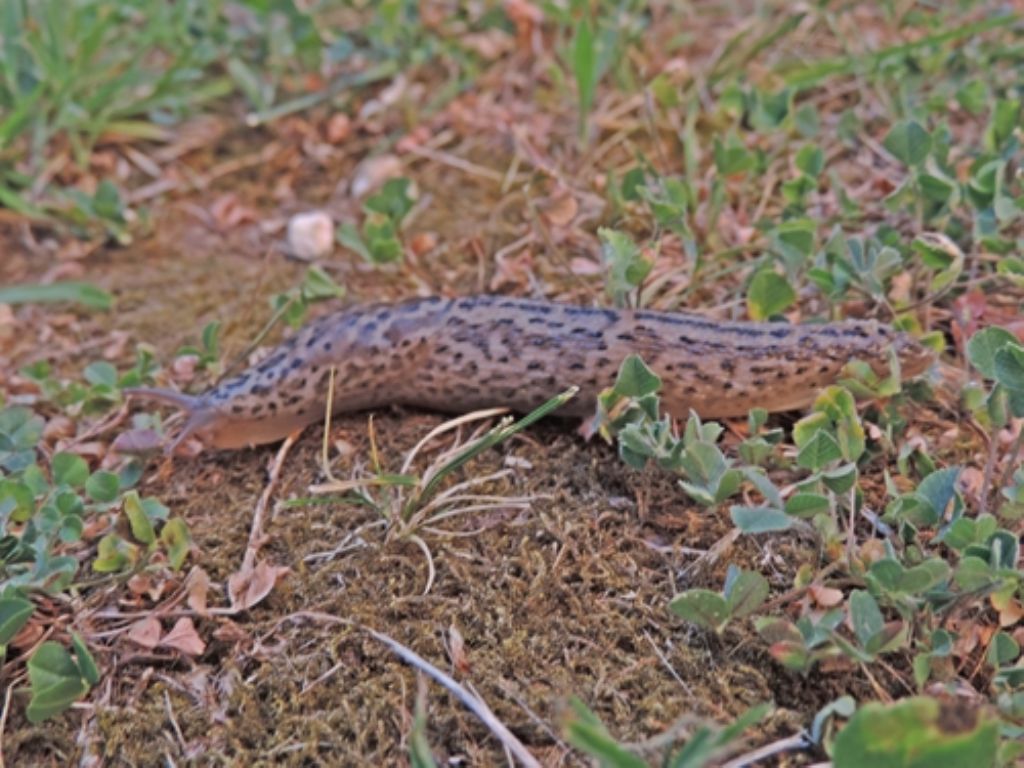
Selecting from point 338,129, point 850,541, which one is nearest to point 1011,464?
point 850,541

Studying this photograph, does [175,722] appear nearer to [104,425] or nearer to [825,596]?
[104,425]

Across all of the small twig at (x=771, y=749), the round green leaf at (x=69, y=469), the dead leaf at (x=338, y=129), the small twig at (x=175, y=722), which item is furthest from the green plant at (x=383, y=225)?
the small twig at (x=771, y=749)

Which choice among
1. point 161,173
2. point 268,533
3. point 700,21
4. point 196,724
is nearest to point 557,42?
point 700,21

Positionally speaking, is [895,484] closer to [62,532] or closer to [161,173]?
[62,532]

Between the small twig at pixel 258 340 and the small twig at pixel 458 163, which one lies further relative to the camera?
the small twig at pixel 458 163

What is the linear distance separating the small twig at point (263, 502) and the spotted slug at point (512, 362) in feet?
0.30

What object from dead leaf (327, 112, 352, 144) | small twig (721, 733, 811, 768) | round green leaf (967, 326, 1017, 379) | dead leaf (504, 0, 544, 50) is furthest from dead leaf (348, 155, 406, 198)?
small twig (721, 733, 811, 768)

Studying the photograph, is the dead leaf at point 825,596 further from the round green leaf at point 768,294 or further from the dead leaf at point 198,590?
the dead leaf at point 198,590

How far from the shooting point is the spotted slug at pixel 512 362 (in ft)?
12.7

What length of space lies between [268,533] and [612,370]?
1307 millimetres

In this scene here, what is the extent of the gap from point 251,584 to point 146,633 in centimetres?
→ 33

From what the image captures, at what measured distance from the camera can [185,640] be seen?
321 cm

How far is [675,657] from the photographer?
2.99 metres

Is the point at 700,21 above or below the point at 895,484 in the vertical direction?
above
